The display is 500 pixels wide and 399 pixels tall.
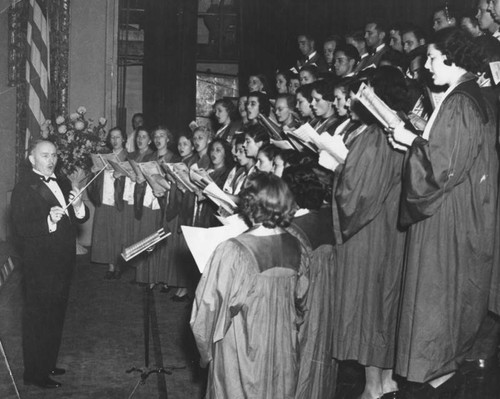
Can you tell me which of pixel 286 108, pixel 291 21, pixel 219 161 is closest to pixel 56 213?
pixel 286 108

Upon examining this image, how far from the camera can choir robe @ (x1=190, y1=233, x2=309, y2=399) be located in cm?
332

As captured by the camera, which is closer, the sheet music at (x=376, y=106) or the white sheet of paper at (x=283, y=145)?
the sheet music at (x=376, y=106)

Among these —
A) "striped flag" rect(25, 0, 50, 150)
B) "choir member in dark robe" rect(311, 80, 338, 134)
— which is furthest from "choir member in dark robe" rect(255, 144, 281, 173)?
"striped flag" rect(25, 0, 50, 150)

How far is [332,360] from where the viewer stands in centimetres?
438

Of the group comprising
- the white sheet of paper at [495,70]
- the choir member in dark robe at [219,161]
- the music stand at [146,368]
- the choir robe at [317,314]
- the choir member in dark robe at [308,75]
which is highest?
the choir member in dark robe at [308,75]

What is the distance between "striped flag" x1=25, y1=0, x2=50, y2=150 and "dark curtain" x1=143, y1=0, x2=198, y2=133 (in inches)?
56.4

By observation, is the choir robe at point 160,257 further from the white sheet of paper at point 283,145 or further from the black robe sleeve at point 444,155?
the black robe sleeve at point 444,155

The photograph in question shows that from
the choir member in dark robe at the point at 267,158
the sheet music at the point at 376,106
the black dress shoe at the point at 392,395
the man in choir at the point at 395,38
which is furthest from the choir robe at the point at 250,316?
the man in choir at the point at 395,38

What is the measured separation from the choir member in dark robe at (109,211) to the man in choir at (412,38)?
146 inches

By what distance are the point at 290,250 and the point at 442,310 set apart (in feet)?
3.09

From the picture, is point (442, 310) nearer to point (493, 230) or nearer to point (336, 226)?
point (493, 230)

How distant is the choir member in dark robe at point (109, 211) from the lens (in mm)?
8781

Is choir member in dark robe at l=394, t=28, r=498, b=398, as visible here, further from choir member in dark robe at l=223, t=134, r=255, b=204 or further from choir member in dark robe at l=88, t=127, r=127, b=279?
choir member in dark robe at l=88, t=127, r=127, b=279

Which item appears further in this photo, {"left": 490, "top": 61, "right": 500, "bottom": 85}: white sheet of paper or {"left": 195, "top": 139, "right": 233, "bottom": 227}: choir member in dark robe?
{"left": 195, "top": 139, "right": 233, "bottom": 227}: choir member in dark robe
